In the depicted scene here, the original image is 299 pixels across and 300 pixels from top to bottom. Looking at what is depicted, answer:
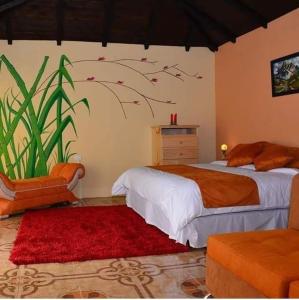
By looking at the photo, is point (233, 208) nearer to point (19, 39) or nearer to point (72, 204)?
point (72, 204)

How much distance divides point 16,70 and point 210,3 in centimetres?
332

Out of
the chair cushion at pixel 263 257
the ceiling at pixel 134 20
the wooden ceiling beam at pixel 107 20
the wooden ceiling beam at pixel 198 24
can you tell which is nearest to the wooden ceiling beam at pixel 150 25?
the ceiling at pixel 134 20

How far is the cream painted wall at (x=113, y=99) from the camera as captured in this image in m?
6.49

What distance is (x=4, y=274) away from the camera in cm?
298

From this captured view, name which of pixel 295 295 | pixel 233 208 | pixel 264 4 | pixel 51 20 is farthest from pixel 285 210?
pixel 51 20

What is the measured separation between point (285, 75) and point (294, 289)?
4010 millimetres

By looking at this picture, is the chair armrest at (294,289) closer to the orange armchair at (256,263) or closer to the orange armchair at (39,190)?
the orange armchair at (256,263)

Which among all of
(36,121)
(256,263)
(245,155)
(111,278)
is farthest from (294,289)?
(36,121)

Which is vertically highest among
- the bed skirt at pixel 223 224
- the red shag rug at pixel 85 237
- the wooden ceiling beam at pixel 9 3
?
the wooden ceiling beam at pixel 9 3

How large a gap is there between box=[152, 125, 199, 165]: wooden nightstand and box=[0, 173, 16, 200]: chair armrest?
7.99 ft

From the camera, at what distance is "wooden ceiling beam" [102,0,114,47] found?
5.84 m

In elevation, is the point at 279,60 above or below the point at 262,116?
above

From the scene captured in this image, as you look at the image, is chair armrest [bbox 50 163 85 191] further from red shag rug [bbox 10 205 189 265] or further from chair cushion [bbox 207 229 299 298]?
chair cushion [bbox 207 229 299 298]

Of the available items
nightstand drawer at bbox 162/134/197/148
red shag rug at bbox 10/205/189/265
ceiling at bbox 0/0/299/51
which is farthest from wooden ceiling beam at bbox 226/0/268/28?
red shag rug at bbox 10/205/189/265
